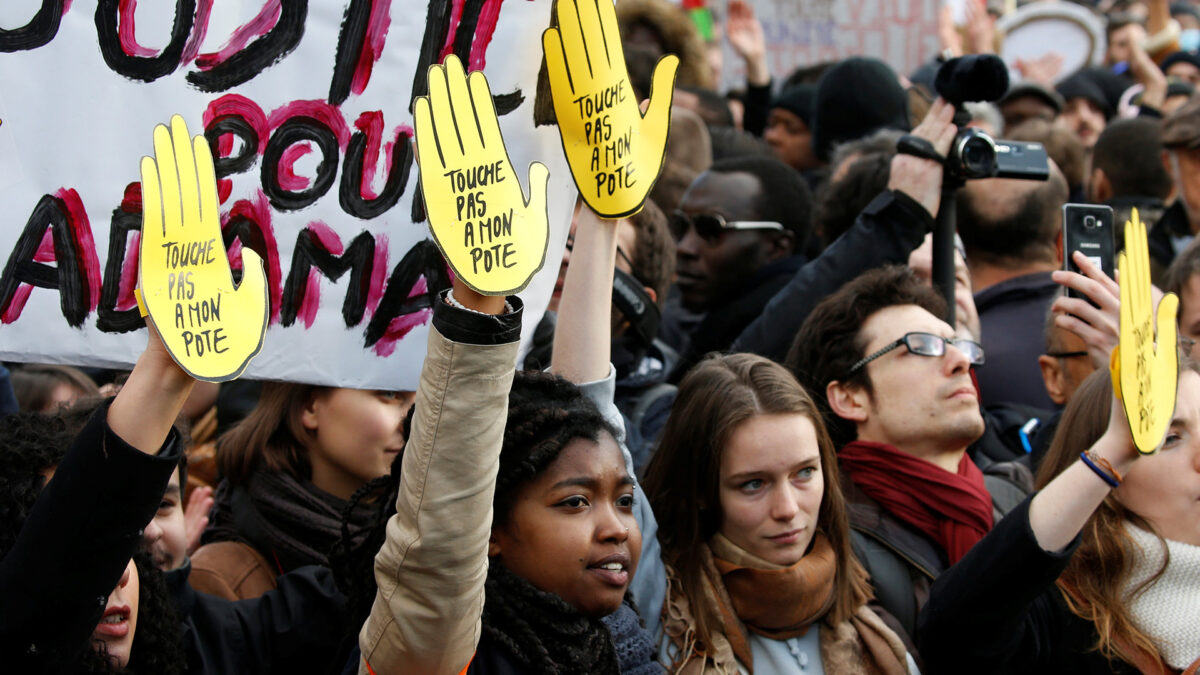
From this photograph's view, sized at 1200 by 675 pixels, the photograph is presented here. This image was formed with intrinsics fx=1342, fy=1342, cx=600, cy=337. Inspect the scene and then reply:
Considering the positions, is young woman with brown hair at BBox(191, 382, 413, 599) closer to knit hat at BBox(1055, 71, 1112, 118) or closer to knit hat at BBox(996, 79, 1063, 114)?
knit hat at BBox(996, 79, 1063, 114)

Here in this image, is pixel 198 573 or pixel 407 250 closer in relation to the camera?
pixel 407 250

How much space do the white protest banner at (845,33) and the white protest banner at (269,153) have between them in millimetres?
5574

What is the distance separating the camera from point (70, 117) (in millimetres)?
2607

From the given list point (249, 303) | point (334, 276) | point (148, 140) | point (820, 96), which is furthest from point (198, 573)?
point (820, 96)

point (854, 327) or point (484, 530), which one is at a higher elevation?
point (484, 530)

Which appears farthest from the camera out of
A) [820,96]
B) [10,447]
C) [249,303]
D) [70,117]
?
[820,96]

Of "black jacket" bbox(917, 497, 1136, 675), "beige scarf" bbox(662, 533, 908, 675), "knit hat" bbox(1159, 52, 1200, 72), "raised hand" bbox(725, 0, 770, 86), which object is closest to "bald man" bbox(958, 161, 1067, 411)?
"black jacket" bbox(917, 497, 1136, 675)

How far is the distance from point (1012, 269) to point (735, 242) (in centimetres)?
99

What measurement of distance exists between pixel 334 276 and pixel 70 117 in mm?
588

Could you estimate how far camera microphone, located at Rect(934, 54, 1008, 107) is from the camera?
11.6 feet

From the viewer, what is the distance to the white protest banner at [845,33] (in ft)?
26.5

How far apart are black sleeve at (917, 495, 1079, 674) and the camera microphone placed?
54.0 inches

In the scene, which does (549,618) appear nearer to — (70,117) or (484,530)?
(484,530)

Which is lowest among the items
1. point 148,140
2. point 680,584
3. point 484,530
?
point 680,584
